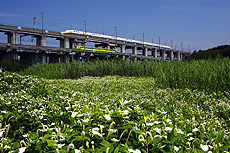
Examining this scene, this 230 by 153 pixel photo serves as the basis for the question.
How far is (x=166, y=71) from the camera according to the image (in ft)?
36.3

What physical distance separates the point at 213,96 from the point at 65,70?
12.6 m

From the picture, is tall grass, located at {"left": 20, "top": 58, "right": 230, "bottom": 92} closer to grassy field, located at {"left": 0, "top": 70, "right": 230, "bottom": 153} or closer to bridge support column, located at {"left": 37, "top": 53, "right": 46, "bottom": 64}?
grassy field, located at {"left": 0, "top": 70, "right": 230, "bottom": 153}

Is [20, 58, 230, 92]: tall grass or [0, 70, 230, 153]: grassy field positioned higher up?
[20, 58, 230, 92]: tall grass

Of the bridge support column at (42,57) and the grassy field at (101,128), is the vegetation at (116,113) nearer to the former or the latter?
the grassy field at (101,128)

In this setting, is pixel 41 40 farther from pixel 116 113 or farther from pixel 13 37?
pixel 116 113

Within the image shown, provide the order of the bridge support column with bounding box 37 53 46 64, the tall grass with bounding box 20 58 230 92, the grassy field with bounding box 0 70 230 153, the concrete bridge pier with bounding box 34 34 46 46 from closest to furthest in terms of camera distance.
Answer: the grassy field with bounding box 0 70 230 153
the tall grass with bounding box 20 58 230 92
the bridge support column with bounding box 37 53 46 64
the concrete bridge pier with bounding box 34 34 46 46

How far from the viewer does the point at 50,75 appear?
1642cm

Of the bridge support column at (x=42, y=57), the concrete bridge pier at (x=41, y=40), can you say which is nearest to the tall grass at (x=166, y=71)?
the bridge support column at (x=42, y=57)

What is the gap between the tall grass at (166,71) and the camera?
8422mm

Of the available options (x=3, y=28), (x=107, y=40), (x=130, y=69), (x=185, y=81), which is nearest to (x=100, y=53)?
(x=107, y=40)

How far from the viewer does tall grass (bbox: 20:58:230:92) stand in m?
8.42

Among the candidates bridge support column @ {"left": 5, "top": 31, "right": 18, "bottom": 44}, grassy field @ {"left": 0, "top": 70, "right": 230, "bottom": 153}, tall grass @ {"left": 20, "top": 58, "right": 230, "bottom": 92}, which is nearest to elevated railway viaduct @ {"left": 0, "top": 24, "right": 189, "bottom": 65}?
bridge support column @ {"left": 5, "top": 31, "right": 18, "bottom": 44}

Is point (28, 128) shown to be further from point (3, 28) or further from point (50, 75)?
point (3, 28)

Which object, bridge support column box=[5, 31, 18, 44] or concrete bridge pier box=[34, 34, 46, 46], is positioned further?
concrete bridge pier box=[34, 34, 46, 46]
